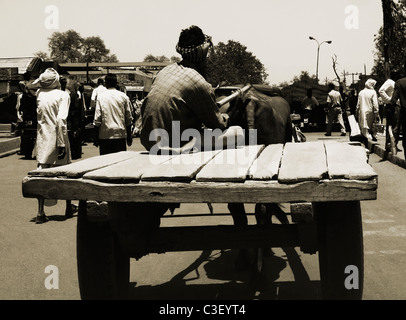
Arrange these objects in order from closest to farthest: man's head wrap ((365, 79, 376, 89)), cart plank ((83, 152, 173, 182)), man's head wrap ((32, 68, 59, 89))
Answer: cart plank ((83, 152, 173, 182)) → man's head wrap ((32, 68, 59, 89)) → man's head wrap ((365, 79, 376, 89))

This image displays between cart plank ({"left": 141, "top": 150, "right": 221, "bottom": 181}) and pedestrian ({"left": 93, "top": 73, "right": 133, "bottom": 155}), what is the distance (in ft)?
17.7

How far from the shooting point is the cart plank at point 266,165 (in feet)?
10.9

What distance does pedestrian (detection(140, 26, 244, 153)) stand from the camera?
15.7ft

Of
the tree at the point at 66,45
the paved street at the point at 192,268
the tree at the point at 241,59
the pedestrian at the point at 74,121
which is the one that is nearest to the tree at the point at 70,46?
the tree at the point at 66,45

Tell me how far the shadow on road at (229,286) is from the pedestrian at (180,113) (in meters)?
1.18

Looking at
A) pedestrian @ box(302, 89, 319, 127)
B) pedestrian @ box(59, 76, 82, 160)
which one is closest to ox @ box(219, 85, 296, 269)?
pedestrian @ box(59, 76, 82, 160)

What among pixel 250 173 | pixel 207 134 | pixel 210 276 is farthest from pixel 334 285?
pixel 210 276

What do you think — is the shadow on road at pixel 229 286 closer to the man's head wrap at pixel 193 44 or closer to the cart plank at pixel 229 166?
the cart plank at pixel 229 166

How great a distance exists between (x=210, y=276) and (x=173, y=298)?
2.51ft

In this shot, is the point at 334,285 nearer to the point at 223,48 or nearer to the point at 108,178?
the point at 108,178

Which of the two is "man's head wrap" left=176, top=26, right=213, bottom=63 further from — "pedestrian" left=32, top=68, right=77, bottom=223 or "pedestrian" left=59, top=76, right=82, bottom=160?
"pedestrian" left=59, top=76, right=82, bottom=160

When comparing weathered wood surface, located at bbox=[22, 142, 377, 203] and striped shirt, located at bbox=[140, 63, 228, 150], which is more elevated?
striped shirt, located at bbox=[140, 63, 228, 150]

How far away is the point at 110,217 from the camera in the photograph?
3.60 m
